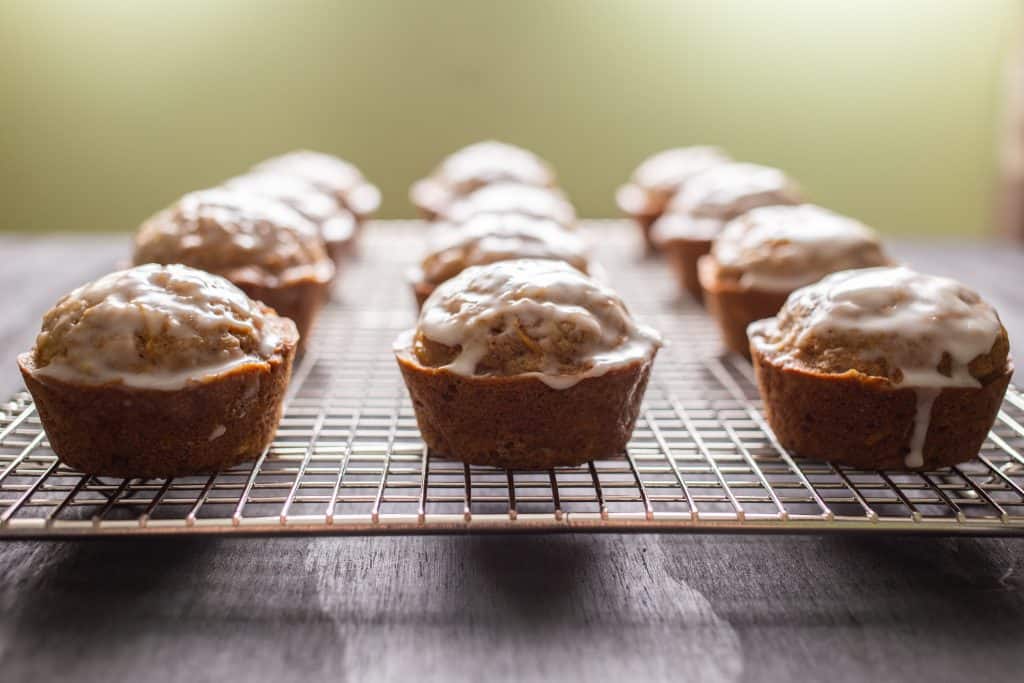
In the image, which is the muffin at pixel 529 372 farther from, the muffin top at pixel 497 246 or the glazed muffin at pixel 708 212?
the glazed muffin at pixel 708 212

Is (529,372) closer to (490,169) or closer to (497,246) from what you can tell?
(497,246)

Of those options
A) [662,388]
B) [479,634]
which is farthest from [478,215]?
[479,634]

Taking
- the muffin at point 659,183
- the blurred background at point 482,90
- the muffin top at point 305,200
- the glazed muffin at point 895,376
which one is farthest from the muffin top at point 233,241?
the blurred background at point 482,90

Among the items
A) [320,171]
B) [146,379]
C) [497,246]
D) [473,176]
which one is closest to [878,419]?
[497,246]

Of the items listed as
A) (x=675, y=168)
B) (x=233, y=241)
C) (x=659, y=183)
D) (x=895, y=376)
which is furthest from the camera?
(x=675, y=168)

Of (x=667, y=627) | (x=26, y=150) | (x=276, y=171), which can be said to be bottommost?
(x=26, y=150)

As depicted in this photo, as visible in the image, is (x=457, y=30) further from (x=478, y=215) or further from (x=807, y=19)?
(x=478, y=215)
